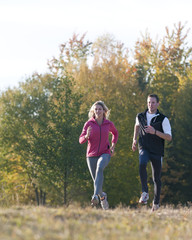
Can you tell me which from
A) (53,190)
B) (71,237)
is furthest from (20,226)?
(53,190)

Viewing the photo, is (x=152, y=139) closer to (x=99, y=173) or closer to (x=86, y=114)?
(x=99, y=173)

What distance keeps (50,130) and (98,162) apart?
825 inches

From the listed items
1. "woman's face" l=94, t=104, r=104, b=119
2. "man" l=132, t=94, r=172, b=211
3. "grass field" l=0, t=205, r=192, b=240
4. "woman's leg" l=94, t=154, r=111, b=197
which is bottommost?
"grass field" l=0, t=205, r=192, b=240

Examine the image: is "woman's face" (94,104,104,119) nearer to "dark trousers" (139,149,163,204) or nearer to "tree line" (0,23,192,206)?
"dark trousers" (139,149,163,204)

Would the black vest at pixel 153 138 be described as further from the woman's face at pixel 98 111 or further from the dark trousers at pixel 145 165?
the woman's face at pixel 98 111

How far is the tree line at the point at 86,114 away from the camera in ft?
96.0

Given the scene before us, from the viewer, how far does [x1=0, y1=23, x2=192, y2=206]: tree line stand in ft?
96.0

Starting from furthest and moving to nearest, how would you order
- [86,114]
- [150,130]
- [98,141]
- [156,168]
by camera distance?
[86,114]
[98,141]
[156,168]
[150,130]

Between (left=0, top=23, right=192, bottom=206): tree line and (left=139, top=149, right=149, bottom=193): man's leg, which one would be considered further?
(left=0, top=23, right=192, bottom=206): tree line

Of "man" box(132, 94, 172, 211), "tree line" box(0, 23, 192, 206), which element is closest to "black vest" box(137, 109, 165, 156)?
"man" box(132, 94, 172, 211)

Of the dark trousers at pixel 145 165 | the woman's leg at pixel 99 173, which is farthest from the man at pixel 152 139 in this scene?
the woman's leg at pixel 99 173

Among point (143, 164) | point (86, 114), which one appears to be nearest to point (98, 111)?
point (143, 164)

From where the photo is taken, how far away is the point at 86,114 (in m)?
30.0

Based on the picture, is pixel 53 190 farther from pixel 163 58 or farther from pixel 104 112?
pixel 104 112
